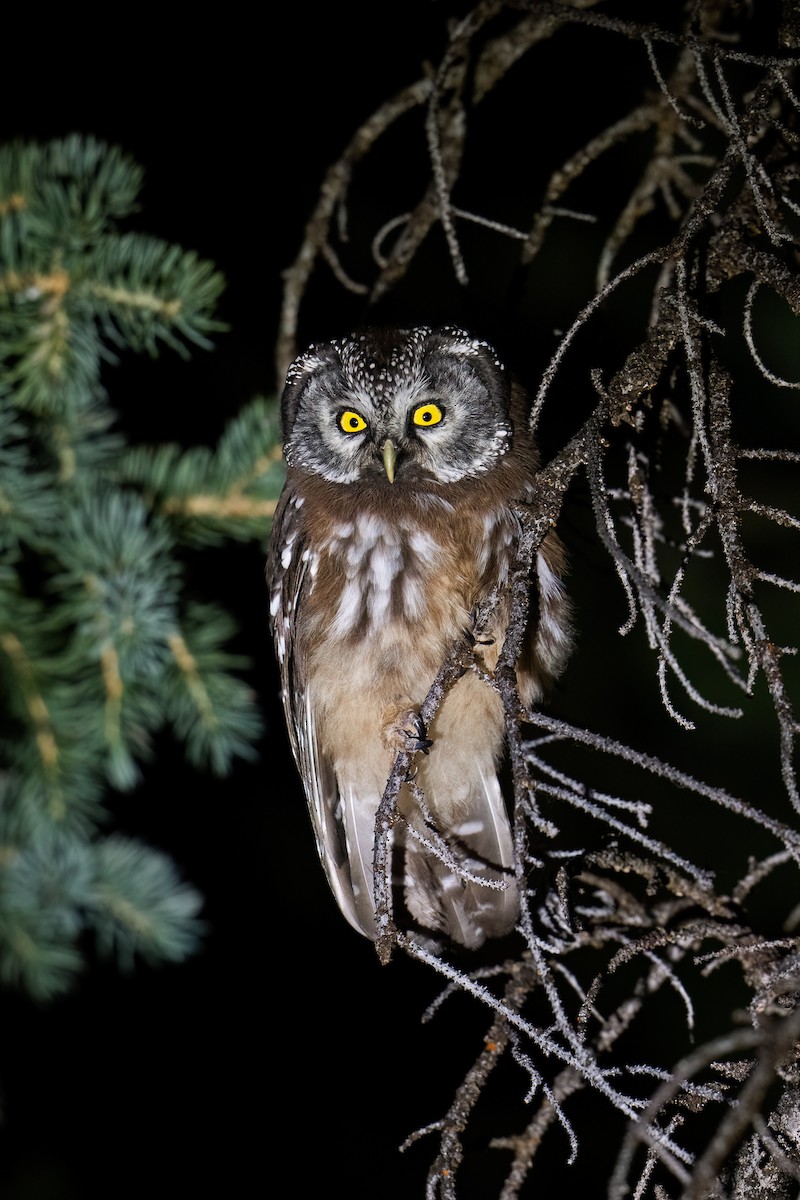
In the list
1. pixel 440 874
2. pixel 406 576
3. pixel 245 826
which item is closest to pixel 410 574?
pixel 406 576

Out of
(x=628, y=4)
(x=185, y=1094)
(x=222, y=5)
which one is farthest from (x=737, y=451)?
(x=185, y=1094)

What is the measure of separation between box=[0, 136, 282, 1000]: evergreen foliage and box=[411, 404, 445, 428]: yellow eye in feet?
1.22

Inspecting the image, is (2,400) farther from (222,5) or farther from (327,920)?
(327,920)

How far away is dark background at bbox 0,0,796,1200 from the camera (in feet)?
9.22

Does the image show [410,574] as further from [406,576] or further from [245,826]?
[245,826]

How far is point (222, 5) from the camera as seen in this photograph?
9.45ft

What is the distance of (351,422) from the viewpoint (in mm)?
A: 1936

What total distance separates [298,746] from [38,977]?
0.73m

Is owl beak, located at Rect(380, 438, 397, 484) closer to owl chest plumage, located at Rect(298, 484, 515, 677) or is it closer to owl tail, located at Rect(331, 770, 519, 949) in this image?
owl chest plumage, located at Rect(298, 484, 515, 677)

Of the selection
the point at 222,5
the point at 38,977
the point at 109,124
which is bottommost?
the point at 38,977

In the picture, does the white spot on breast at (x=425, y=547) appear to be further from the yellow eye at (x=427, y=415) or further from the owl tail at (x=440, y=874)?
the owl tail at (x=440, y=874)

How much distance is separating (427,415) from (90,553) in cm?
66

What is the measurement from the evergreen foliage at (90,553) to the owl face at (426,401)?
29 cm

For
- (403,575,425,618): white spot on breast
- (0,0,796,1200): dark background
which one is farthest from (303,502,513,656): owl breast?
(0,0,796,1200): dark background
